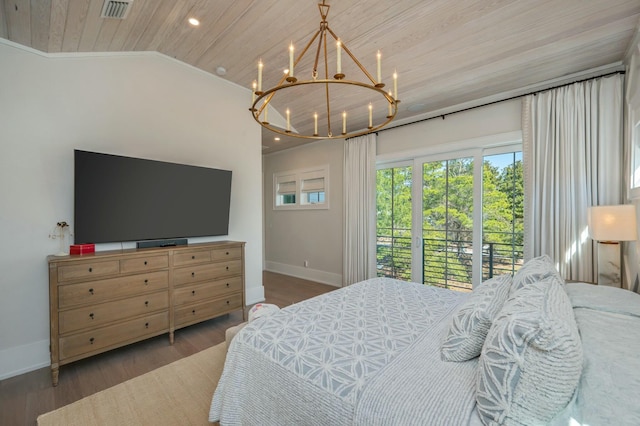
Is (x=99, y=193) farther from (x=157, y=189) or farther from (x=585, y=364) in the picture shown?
(x=585, y=364)

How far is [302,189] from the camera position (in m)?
5.66

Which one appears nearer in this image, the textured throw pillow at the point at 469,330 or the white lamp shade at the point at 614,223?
the textured throw pillow at the point at 469,330

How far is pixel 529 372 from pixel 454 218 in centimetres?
313

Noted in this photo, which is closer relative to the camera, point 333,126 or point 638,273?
point 638,273

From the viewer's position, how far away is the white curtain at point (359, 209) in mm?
4445

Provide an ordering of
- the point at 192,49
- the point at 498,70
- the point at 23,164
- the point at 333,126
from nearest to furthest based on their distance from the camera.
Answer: the point at 23,164 < the point at 498,70 < the point at 192,49 < the point at 333,126

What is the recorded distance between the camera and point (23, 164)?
7.62 feet

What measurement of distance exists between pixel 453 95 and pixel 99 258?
4.15 meters

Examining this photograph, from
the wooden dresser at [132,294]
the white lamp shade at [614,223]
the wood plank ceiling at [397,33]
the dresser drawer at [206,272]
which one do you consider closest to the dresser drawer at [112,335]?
the wooden dresser at [132,294]

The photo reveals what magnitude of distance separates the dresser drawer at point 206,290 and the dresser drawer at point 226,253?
0.90ft

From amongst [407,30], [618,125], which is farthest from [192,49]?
[618,125]

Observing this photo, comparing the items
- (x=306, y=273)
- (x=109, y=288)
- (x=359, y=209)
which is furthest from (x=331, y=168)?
(x=109, y=288)

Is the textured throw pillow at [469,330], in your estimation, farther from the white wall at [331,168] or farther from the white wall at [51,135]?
the white wall at [51,135]

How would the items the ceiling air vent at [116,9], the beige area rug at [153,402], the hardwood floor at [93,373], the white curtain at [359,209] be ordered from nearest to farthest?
the beige area rug at [153,402] → the hardwood floor at [93,373] → the ceiling air vent at [116,9] → the white curtain at [359,209]
